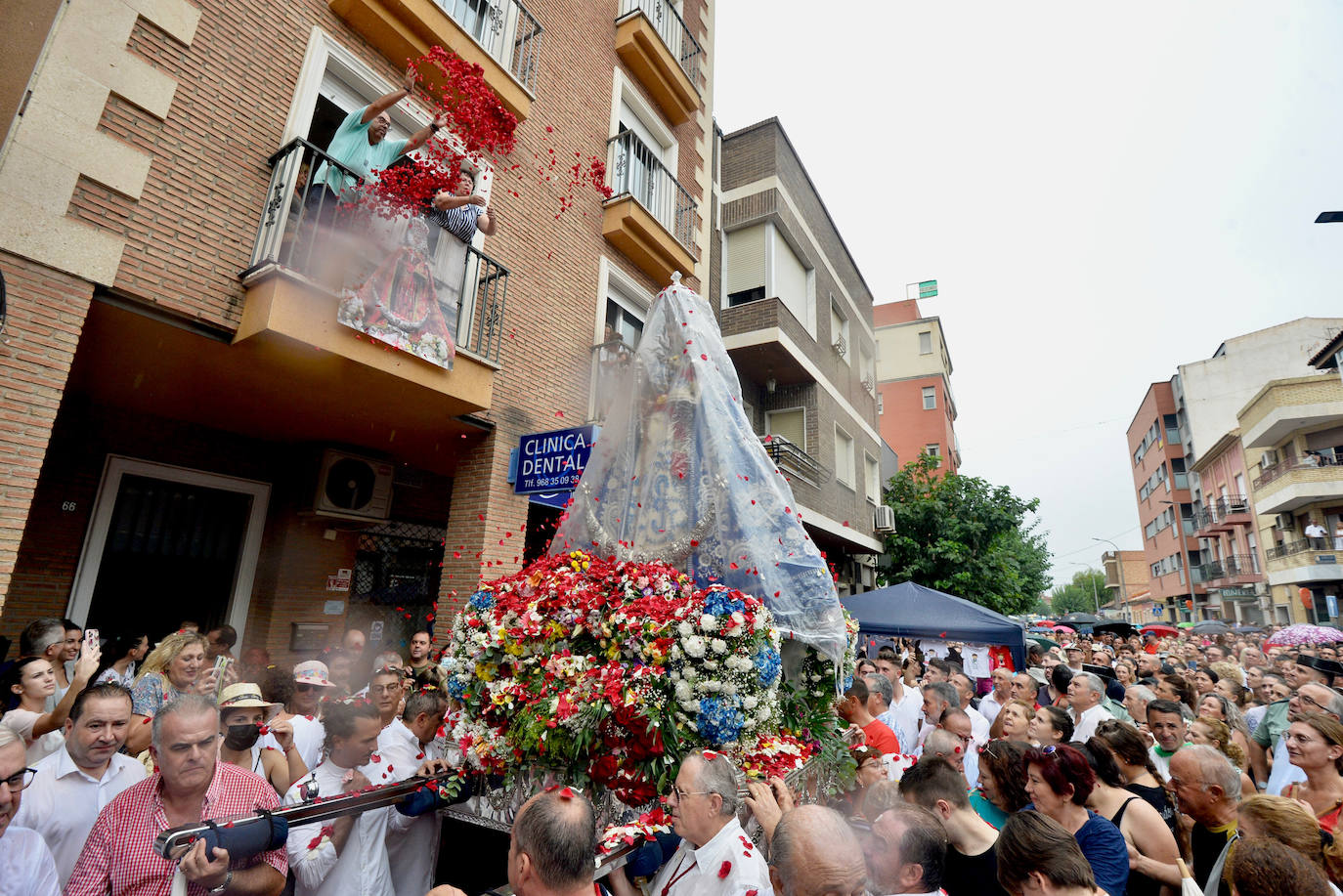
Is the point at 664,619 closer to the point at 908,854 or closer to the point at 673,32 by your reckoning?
the point at 908,854

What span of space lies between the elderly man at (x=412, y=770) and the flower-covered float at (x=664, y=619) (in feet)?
1.57

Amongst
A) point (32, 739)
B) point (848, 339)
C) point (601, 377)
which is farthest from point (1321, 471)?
point (32, 739)

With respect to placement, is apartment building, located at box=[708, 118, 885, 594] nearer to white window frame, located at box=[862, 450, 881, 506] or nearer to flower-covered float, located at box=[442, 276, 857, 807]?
white window frame, located at box=[862, 450, 881, 506]

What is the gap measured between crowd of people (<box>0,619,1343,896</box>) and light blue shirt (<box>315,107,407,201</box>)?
13.3 feet

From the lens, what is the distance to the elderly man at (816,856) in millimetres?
2129

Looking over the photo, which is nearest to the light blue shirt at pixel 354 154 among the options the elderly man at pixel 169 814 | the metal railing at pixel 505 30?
the metal railing at pixel 505 30

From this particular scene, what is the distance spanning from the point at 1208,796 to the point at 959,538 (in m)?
17.3

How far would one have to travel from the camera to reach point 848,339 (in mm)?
17922

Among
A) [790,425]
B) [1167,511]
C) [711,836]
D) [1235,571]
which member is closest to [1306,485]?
[1235,571]

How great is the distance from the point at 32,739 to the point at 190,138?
4.48 metres

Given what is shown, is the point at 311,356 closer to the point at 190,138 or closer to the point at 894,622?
the point at 190,138

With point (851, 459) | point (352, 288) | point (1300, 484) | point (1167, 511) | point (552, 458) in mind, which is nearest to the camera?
point (352, 288)

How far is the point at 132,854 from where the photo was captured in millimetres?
2412

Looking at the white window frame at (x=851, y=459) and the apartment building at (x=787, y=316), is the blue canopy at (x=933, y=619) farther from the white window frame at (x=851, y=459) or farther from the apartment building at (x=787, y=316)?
the white window frame at (x=851, y=459)
